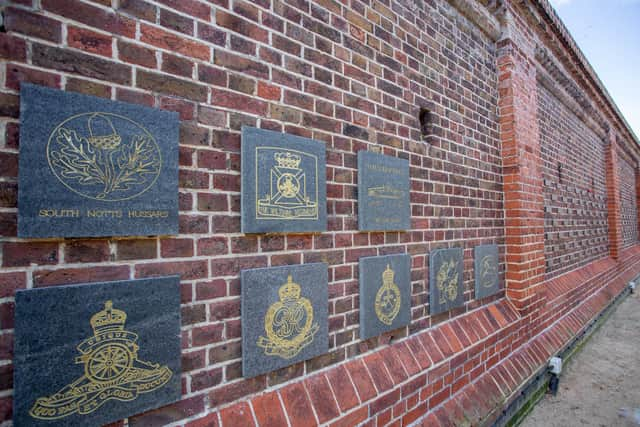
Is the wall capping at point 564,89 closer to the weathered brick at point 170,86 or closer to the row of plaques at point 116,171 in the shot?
the row of plaques at point 116,171

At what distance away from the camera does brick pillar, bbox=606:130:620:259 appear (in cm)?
753

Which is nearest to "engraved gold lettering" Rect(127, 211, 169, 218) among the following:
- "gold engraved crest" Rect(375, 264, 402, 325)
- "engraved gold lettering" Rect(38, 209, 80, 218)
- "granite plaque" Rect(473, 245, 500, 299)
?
"engraved gold lettering" Rect(38, 209, 80, 218)

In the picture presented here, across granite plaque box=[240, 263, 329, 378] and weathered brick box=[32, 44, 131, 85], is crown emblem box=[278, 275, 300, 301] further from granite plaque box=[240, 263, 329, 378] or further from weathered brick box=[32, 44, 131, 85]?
weathered brick box=[32, 44, 131, 85]

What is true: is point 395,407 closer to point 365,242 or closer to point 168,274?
point 365,242

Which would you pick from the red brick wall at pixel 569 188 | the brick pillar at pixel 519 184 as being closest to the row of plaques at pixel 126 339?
the brick pillar at pixel 519 184

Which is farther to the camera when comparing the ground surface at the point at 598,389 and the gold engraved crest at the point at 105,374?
the ground surface at the point at 598,389

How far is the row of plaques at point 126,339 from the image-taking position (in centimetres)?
100

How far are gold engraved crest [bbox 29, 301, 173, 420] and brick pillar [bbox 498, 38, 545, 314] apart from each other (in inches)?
141

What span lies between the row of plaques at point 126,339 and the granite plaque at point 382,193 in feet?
1.67

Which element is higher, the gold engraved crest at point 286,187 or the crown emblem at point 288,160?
the crown emblem at point 288,160

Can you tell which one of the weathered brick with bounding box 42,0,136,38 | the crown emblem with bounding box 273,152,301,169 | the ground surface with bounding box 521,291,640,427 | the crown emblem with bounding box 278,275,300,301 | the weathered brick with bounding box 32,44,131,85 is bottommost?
the ground surface with bounding box 521,291,640,427

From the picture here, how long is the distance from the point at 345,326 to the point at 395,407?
66cm

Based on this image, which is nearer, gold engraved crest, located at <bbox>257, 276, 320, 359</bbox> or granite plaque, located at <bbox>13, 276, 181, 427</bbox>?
granite plaque, located at <bbox>13, 276, 181, 427</bbox>

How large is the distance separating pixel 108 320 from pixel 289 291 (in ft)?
2.62
